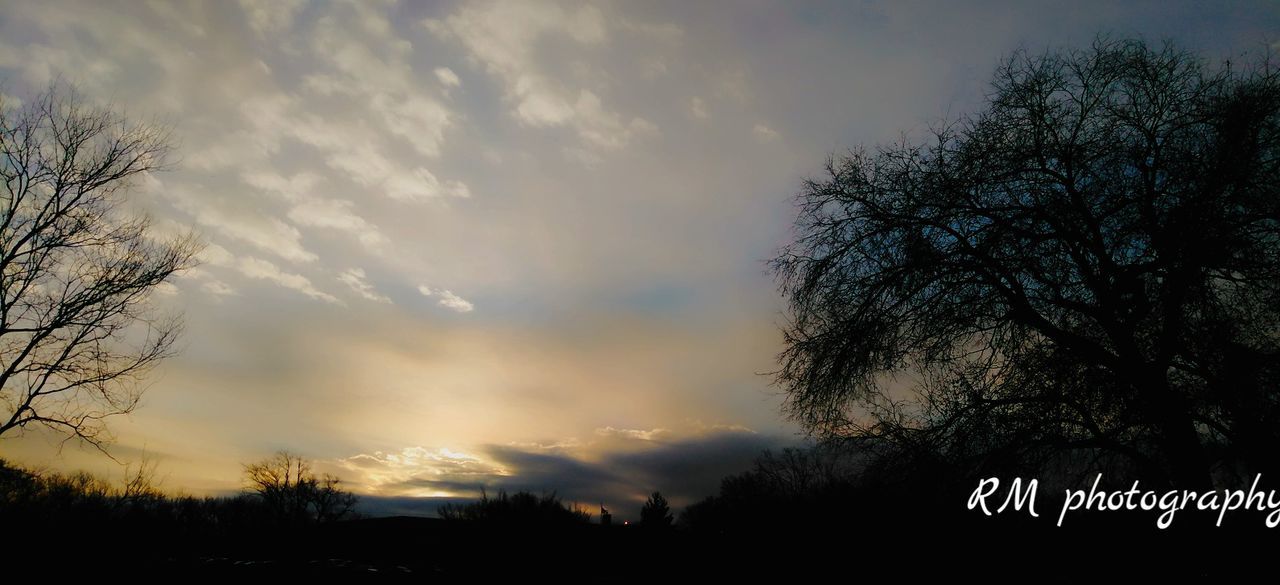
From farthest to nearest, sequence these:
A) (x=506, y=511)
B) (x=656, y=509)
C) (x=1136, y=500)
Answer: (x=656, y=509) → (x=506, y=511) → (x=1136, y=500)

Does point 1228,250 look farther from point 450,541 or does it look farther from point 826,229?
point 450,541

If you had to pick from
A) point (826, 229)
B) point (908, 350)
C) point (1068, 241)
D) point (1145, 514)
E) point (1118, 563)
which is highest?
point (826, 229)

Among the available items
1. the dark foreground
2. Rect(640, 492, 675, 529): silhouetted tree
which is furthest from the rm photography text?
Rect(640, 492, 675, 529): silhouetted tree

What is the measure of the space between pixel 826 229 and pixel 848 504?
6291 mm

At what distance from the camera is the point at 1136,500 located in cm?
848

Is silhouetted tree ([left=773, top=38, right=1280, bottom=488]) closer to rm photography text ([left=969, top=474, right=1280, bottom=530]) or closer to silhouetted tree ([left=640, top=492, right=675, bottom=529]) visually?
rm photography text ([left=969, top=474, right=1280, bottom=530])

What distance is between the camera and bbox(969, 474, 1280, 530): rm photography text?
24.2ft

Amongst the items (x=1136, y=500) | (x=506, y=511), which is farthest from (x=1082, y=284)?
(x=506, y=511)

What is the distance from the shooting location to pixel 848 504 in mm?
13055

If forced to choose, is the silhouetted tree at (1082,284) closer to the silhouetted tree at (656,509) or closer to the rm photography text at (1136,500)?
the rm photography text at (1136,500)

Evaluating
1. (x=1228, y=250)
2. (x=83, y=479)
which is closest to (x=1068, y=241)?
(x=1228, y=250)

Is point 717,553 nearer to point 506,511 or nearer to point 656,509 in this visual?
point 506,511

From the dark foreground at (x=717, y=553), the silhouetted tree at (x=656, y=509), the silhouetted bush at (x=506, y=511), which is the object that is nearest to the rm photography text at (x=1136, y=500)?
the dark foreground at (x=717, y=553)

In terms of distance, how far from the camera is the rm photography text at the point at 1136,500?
7367mm
